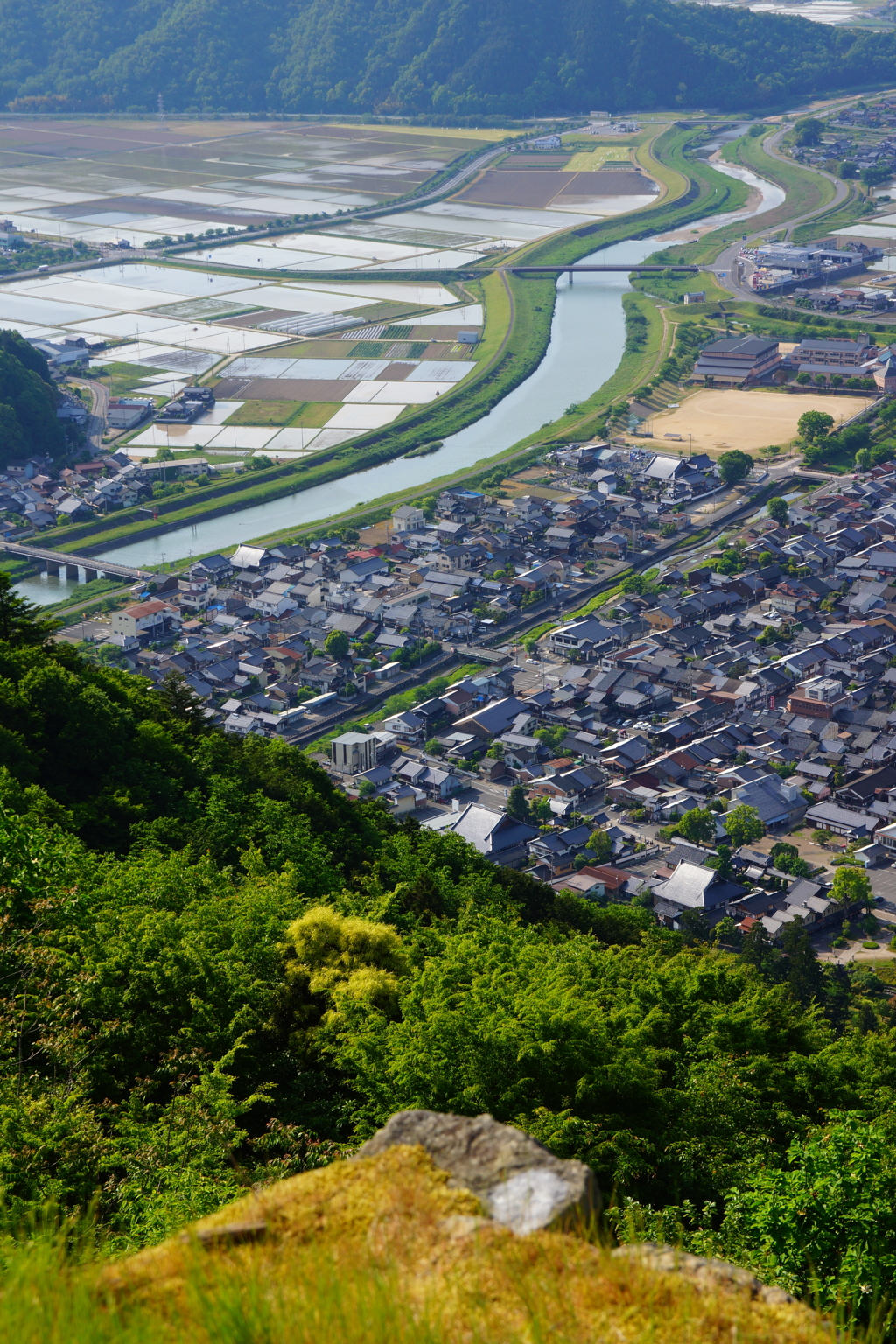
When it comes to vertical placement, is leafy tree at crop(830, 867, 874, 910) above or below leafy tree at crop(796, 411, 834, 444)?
below

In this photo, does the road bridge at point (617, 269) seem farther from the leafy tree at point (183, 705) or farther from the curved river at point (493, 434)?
the leafy tree at point (183, 705)

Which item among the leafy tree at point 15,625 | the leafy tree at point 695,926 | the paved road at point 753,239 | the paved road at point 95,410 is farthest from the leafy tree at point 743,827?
the paved road at point 753,239

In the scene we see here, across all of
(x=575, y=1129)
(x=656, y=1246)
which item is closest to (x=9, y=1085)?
(x=575, y=1129)

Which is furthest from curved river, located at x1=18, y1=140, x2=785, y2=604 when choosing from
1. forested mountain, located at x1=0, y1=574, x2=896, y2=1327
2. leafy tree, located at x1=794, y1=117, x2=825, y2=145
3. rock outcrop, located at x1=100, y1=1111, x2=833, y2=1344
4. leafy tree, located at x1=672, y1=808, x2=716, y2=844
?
rock outcrop, located at x1=100, y1=1111, x2=833, y2=1344

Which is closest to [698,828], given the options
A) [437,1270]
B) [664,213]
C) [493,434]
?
[437,1270]

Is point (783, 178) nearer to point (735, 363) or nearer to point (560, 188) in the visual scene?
point (560, 188)

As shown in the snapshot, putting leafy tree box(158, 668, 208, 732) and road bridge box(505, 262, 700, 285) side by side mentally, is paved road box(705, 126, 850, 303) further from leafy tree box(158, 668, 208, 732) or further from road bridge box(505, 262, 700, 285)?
leafy tree box(158, 668, 208, 732)

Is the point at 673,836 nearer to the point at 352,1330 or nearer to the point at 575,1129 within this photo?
the point at 575,1129
